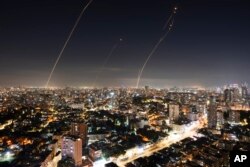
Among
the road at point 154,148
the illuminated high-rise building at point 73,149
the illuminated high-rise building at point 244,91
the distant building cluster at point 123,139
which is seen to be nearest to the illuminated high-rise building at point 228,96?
the illuminated high-rise building at point 244,91

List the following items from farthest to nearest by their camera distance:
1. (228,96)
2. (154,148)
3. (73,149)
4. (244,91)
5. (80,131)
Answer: (244,91), (228,96), (154,148), (80,131), (73,149)

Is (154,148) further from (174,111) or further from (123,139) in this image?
(174,111)

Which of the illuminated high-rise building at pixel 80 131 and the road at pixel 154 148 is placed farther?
the illuminated high-rise building at pixel 80 131

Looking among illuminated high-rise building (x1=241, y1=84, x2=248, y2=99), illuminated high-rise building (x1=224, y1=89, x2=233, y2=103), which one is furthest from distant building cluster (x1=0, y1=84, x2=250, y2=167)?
illuminated high-rise building (x1=241, y1=84, x2=248, y2=99)

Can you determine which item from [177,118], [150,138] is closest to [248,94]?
[177,118]

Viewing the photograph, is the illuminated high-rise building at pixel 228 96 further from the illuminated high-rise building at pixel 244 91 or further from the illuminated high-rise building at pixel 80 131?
the illuminated high-rise building at pixel 80 131


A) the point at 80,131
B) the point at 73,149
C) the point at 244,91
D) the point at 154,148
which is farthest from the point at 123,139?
the point at 244,91

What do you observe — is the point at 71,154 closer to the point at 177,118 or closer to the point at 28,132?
the point at 28,132

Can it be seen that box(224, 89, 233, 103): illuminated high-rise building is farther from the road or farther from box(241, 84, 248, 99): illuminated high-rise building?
the road
